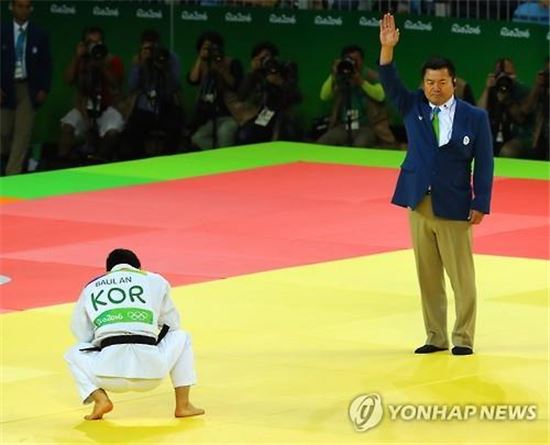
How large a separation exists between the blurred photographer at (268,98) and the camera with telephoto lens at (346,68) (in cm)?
109

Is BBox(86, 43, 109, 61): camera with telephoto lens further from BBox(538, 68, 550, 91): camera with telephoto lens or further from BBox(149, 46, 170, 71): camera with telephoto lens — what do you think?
BBox(538, 68, 550, 91): camera with telephoto lens

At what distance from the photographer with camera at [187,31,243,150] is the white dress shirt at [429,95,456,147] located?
1338cm

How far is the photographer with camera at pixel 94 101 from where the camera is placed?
2750cm

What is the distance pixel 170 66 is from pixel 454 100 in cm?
1374

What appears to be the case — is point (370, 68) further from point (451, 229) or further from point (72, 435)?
point (72, 435)

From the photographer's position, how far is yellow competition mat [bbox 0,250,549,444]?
12.2 metres

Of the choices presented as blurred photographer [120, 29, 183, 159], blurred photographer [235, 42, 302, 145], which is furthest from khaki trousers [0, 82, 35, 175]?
blurred photographer [235, 42, 302, 145]

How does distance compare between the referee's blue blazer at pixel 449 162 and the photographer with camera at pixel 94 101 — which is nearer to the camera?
the referee's blue blazer at pixel 449 162

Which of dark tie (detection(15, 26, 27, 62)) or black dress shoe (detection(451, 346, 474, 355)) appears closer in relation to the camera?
black dress shoe (detection(451, 346, 474, 355))

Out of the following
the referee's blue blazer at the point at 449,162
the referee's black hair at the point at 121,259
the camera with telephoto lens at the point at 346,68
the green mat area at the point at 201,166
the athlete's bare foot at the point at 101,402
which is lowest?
the green mat area at the point at 201,166

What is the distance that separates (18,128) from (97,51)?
1.78m

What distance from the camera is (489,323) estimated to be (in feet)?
51.8

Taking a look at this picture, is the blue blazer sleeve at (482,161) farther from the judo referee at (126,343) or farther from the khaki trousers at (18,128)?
the khaki trousers at (18,128)

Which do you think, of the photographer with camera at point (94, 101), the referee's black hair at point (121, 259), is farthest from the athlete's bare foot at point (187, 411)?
the photographer with camera at point (94, 101)
